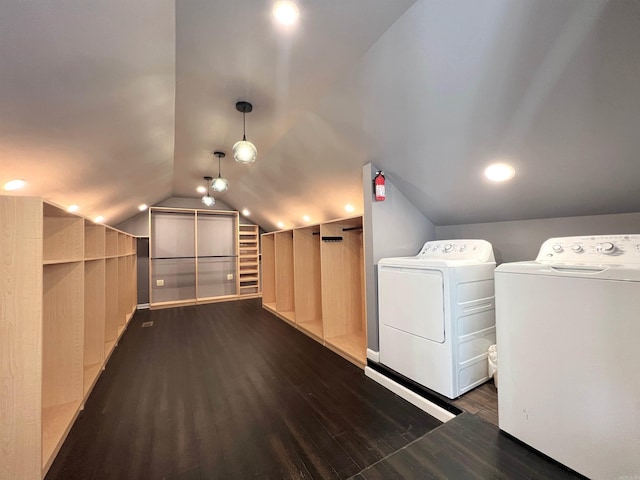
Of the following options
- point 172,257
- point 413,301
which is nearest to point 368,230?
point 413,301

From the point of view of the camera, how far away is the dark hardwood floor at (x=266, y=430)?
4.13 feet

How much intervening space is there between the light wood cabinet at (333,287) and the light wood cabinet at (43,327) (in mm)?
2089

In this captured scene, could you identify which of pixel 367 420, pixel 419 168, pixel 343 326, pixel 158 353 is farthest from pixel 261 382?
pixel 419 168

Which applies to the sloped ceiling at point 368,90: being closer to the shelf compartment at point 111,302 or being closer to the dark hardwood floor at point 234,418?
the shelf compartment at point 111,302

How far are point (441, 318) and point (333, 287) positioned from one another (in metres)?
1.45

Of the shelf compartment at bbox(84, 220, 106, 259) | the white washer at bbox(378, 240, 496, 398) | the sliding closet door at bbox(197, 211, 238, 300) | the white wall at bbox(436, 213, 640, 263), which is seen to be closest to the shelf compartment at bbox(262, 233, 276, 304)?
the sliding closet door at bbox(197, 211, 238, 300)

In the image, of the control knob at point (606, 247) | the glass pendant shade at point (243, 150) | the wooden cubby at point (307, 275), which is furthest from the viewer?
the wooden cubby at point (307, 275)

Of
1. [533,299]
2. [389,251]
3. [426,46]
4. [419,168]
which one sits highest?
[426,46]

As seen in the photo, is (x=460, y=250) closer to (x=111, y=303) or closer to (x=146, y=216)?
(x=111, y=303)

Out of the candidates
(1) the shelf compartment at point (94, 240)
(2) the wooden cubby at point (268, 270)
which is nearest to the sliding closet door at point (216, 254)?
(2) the wooden cubby at point (268, 270)

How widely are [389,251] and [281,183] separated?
1945mm

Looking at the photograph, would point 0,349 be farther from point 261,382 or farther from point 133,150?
point 133,150

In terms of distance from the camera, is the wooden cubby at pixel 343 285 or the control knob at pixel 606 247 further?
the wooden cubby at pixel 343 285

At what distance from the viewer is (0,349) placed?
114cm
